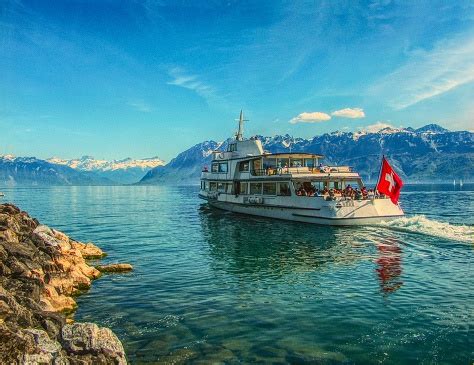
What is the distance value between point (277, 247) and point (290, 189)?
14444mm

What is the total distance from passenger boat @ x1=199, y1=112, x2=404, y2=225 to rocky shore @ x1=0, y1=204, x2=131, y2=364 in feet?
75.5

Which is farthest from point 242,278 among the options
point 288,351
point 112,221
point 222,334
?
point 112,221

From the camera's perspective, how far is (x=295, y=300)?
17688 mm

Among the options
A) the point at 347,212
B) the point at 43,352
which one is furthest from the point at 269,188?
the point at 43,352

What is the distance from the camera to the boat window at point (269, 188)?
154 ft

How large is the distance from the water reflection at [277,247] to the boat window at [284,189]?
129 inches

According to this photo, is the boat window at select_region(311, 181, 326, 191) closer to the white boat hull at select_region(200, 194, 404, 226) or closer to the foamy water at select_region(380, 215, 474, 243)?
the white boat hull at select_region(200, 194, 404, 226)

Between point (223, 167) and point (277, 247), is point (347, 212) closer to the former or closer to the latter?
point (277, 247)

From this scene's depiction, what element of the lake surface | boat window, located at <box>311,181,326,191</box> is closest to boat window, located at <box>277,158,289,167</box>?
boat window, located at <box>311,181,326,191</box>

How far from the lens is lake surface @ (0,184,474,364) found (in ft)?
42.0

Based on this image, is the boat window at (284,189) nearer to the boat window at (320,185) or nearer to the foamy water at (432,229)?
the boat window at (320,185)

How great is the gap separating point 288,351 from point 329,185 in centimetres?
3426

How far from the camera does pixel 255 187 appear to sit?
1969 inches

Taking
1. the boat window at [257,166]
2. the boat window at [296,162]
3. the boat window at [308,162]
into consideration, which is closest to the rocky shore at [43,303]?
the boat window at [257,166]
